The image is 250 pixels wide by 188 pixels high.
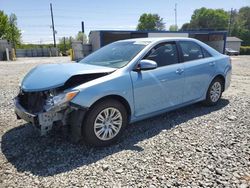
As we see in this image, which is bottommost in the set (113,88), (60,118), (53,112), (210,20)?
(60,118)

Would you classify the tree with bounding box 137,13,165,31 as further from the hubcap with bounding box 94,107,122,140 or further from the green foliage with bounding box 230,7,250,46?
the hubcap with bounding box 94,107,122,140

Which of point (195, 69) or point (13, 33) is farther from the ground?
point (13, 33)

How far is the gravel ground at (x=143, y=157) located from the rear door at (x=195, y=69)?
1.86 ft

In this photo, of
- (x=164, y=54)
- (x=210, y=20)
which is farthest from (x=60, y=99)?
(x=210, y=20)

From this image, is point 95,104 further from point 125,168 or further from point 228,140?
point 228,140

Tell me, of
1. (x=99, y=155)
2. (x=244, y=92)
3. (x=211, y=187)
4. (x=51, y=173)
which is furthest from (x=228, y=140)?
(x=244, y=92)

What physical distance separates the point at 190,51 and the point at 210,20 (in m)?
88.2

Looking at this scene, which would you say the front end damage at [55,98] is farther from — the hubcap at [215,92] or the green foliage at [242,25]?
the green foliage at [242,25]

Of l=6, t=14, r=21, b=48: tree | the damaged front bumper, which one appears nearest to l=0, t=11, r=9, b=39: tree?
l=6, t=14, r=21, b=48: tree

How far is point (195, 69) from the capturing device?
472cm

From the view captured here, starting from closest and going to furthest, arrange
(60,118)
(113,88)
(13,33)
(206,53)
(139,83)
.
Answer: (60,118) < (113,88) < (139,83) < (206,53) < (13,33)

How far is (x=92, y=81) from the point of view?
11.1ft

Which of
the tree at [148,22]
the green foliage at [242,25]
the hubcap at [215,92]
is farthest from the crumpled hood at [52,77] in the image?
the tree at [148,22]

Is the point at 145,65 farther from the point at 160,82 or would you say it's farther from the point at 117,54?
the point at 117,54
